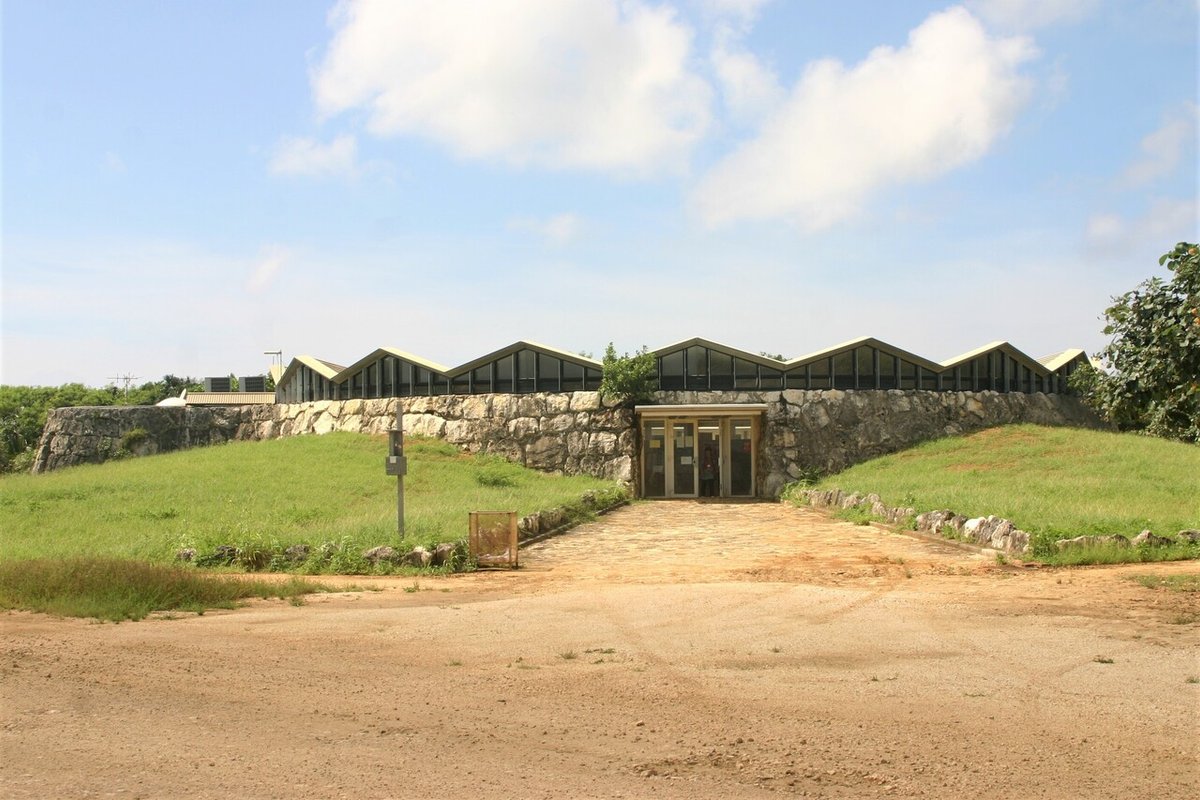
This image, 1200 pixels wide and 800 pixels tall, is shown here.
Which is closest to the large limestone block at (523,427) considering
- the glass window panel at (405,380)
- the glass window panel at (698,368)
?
the glass window panel at (405,380)

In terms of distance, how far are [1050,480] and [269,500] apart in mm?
19083

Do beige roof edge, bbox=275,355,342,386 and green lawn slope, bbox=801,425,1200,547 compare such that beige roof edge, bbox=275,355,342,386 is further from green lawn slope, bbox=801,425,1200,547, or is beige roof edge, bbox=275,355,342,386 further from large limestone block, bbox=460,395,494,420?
green lawn slope, bbox=801,425,1200,547

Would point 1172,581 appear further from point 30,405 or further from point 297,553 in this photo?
point 30,405

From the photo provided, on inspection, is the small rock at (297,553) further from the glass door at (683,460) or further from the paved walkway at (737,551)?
the glass door at (683,460)

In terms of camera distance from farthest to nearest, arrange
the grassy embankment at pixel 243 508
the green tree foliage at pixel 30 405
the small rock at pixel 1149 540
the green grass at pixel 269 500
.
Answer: the green tree foliage at pixel 30 405 → the green grass at pixel 269 500 → the small rock at pixel 1149 540 → the grassy embankment at pixel 243 508


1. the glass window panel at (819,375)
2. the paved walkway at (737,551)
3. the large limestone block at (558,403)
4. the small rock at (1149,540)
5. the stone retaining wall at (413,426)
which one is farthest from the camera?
the glass window panel at (819,375)

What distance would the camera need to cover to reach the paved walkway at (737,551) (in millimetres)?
14070

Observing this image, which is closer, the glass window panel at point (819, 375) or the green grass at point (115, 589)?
the green grass at point (115, 589)

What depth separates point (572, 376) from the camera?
32406mm

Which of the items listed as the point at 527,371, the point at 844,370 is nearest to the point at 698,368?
the point at 844,370

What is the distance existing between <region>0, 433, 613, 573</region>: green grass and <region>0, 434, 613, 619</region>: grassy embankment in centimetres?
4

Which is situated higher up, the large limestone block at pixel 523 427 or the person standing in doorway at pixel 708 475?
the large limestone block at pixel 523 427

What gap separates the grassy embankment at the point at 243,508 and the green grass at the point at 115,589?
0.08ft

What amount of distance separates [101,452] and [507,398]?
15.2 m
